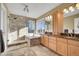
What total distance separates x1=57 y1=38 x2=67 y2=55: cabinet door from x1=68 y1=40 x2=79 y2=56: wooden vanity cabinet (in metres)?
0.09

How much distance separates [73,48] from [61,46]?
24 cm

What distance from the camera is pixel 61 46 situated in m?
1.97

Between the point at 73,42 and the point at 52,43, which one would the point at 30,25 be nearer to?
the point at 52,43

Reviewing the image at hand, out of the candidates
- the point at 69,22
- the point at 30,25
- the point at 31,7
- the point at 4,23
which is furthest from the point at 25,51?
the point at 69,22

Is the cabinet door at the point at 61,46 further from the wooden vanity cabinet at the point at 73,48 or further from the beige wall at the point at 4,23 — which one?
the beige wall at the point at 4,23

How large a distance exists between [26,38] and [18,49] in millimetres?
262

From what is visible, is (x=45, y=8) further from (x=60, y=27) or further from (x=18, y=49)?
(x=18, y=49)

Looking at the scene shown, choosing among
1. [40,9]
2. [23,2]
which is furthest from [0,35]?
[40,9]

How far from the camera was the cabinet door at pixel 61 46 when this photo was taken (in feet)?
6.31

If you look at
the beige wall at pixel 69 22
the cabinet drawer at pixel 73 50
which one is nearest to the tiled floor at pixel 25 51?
the cabinet drawer at pixel 73 50

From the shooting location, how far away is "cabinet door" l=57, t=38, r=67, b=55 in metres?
1.92

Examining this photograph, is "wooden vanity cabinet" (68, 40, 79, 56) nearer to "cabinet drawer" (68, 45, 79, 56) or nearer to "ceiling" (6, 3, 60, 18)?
"cabinet drawer" (68, 45, 79, 56)

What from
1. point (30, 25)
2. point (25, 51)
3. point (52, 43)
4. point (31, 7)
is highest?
point (31, 7)

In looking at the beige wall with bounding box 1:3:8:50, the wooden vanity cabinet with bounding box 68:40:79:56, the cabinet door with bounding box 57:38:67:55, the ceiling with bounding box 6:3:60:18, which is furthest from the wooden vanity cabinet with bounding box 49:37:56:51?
the beige wall with bounding box 1:3:8:50
